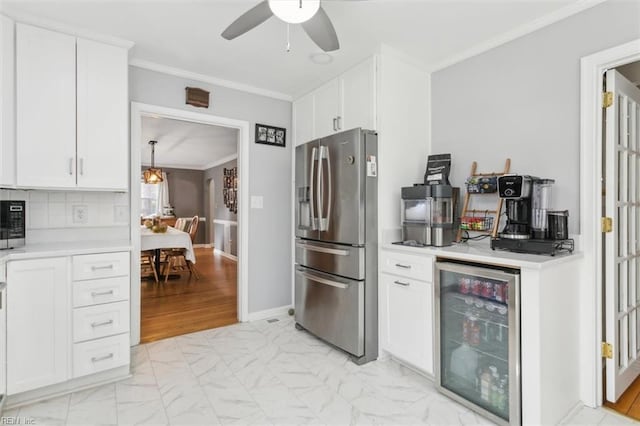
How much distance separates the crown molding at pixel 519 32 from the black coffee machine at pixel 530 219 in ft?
3.41

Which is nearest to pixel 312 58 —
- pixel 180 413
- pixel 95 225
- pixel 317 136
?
pixel 317 136

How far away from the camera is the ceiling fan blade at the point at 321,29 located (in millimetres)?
1704

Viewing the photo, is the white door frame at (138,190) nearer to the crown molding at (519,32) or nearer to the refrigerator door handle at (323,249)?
the refrigerator door handle at (323,249)

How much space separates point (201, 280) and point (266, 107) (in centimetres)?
318

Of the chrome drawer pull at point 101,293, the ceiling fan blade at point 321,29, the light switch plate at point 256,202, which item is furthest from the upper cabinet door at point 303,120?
the chrome drawer pull at point 101,293

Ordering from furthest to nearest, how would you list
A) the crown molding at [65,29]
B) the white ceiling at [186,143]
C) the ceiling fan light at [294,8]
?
1. the white ceiling at [186,143]
2. the crown molding at [65,29]
3. the ceiling fan light at [294,8]

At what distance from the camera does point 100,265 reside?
2.19 metres

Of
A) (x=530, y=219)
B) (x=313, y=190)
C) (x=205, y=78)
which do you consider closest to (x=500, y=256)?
(x=530, y=219)

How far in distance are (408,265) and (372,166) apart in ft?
2.63

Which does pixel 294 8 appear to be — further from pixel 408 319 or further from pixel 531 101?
pixel 408 319

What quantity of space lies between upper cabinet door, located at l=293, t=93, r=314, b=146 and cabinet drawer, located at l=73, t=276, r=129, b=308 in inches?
82.3

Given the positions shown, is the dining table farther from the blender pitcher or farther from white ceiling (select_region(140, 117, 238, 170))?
the blender pitcher

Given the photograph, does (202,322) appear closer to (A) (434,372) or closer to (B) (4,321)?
(B) (4,321)

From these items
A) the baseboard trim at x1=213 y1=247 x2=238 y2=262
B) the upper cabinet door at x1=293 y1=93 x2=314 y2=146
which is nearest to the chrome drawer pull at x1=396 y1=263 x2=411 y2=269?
the upper cabinet door at x1=293 y1=93 x2=314 y2=146
